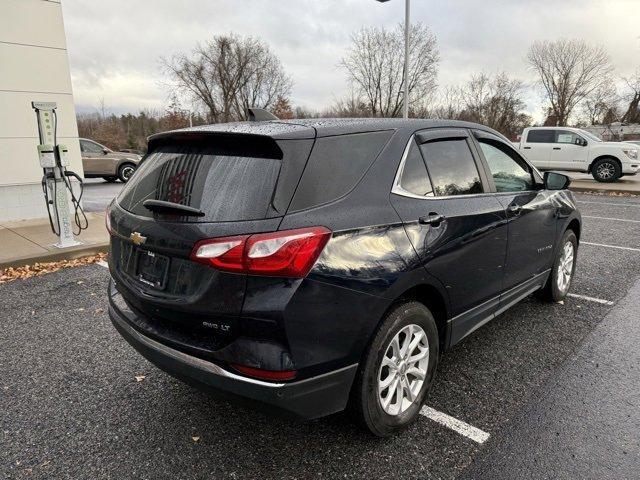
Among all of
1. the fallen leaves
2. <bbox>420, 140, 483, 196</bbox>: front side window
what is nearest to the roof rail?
<bbox>420, 140, 483, 196</bbox>: front side window

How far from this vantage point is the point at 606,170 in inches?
649

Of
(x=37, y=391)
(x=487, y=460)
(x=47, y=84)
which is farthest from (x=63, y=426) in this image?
(x=47, y=84)

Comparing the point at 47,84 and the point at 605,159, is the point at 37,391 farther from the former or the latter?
the point at 605,159

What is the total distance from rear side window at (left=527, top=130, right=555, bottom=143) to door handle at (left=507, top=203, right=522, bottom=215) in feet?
52.1

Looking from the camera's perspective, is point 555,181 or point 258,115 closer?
point 258,115

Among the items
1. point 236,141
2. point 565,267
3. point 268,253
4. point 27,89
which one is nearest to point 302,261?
point 268,253

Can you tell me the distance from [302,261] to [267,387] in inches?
22.3

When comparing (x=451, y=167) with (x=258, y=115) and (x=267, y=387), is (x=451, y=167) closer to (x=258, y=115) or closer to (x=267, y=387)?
(x=258, y=115)

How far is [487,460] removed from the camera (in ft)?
7.54

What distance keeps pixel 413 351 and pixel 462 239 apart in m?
0.76

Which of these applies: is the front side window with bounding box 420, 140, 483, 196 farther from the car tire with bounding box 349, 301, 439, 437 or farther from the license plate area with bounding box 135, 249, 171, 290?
the license plate area with bounding box 135, 249, 171, 290

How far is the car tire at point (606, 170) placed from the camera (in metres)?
16.2

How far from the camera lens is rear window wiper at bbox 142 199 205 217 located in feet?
6.73

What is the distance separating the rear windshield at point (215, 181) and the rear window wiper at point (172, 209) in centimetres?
2
